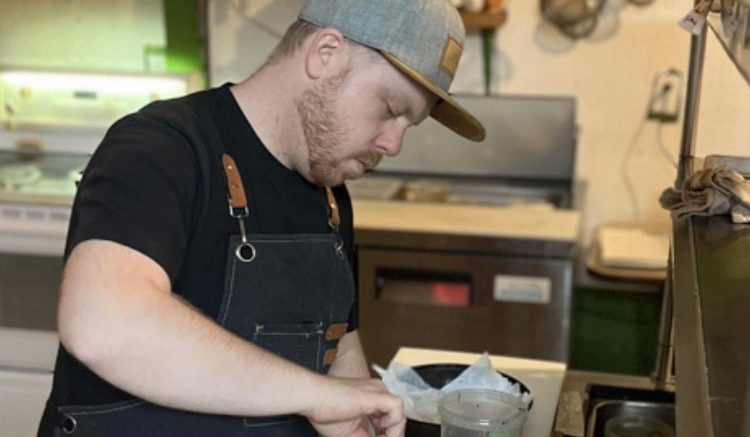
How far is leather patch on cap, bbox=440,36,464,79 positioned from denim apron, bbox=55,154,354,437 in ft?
0.91

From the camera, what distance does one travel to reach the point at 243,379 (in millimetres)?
1017

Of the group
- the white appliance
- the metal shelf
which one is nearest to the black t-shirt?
the metal shelf

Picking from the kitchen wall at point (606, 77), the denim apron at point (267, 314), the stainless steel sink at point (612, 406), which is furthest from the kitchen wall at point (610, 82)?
the denim apron at point (267, 314)

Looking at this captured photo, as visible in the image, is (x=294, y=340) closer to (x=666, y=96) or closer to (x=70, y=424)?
(x=70, y=424)

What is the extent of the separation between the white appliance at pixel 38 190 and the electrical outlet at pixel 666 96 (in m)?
1.42

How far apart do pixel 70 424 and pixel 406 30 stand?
0.62m

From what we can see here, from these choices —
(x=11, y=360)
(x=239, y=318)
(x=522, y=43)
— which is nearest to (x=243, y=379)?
(x=239, y=318)

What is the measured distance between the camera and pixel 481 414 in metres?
1.29

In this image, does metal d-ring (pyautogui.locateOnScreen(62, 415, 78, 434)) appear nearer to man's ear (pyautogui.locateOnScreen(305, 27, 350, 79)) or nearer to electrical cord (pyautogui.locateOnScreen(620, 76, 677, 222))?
man's ear (pyautogui.locateOnScreen(305, 27, 350, 79))

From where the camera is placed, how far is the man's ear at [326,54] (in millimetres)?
1157

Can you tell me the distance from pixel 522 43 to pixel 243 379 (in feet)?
7.42

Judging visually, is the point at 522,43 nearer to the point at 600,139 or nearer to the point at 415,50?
the point at 600,139

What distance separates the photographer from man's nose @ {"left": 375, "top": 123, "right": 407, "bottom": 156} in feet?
4.09

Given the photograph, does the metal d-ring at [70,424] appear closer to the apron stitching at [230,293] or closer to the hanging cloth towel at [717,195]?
the apron stitching at [230,293]
